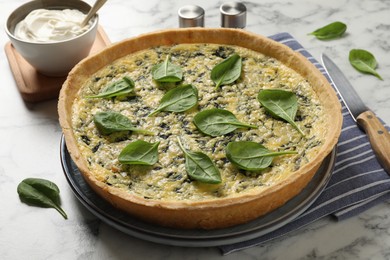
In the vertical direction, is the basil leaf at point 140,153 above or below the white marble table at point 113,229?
above

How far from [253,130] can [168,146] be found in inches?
14.1

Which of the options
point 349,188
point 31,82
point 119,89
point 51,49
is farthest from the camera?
point 31,82

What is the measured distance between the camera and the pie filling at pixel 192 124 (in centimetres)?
219

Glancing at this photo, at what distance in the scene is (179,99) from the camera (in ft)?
8.27

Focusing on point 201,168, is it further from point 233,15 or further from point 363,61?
point 363,61

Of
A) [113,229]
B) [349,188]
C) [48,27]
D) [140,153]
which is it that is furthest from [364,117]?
[48,27]

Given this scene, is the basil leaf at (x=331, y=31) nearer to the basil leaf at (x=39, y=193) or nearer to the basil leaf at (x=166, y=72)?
the basil leaf at (x=166, y=72)

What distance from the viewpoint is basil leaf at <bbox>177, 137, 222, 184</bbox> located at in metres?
2.13

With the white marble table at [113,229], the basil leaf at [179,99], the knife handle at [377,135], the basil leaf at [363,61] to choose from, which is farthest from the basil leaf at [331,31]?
the basil leaf at [179,99]

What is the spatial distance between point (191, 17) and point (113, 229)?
1389 mm

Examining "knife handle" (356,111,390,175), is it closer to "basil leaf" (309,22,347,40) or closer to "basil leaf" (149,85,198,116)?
"basil leaf" (149,85,198,116)

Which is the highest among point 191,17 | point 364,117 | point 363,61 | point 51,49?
point 51,49

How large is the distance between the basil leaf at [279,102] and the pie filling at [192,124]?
34 mm

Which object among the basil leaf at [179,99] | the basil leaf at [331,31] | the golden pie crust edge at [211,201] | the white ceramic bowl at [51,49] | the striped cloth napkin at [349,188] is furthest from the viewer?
the basil leaf at [331,31]
